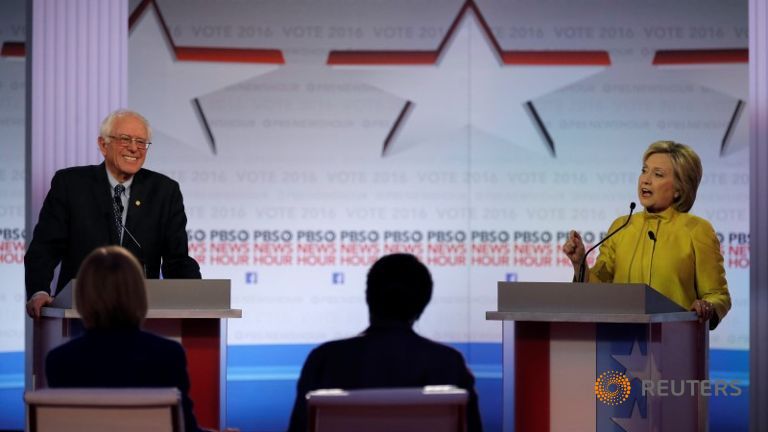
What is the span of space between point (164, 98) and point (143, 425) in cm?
430

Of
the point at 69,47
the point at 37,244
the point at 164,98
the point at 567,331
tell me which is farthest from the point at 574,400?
the point at 164,98

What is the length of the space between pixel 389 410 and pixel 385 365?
0.28 meters

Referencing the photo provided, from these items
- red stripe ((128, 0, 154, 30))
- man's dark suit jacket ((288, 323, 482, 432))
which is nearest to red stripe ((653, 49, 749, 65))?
red stripe ((128, 0, 154, 30))

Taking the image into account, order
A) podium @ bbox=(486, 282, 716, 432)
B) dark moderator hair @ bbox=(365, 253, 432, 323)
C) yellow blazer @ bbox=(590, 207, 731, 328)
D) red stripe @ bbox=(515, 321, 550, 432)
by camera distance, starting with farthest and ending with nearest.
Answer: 1. yellow blazer @ bbox=(590, 207, 731, 328)
2. red stripe @ bbox=(515, 321, 550, 432)
3. podium @ bbox=(486, 282, 716, 432)
4. dark moderator hair @ bbox=(365, 253, 432, 323)

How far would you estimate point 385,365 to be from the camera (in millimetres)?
2418

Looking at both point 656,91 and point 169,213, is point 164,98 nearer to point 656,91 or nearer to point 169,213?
point 169,213

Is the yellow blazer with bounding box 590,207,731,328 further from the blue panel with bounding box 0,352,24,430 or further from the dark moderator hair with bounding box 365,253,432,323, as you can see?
the blue panel with bounding box 0,352,24,430

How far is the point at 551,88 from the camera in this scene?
20.6ft

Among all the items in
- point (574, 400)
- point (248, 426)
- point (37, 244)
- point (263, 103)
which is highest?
point (263, 103)

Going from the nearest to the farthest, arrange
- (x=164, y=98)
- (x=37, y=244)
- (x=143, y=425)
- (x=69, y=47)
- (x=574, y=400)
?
1. (x=143, y=425)
2. (x=574, y=400)
3. (x=37, y=244)
4. (x=69, y=47)
5. (x=164, y=98)

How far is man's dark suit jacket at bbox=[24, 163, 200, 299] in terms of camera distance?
379cm

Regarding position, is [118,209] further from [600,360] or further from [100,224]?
[600,360]

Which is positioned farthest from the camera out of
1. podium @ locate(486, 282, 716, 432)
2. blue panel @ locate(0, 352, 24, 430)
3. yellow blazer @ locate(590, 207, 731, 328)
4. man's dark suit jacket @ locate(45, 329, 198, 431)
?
blue panel @ locate(0, 352, 24, 430)

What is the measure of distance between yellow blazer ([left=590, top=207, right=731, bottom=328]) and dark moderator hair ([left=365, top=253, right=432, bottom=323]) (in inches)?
61.9
